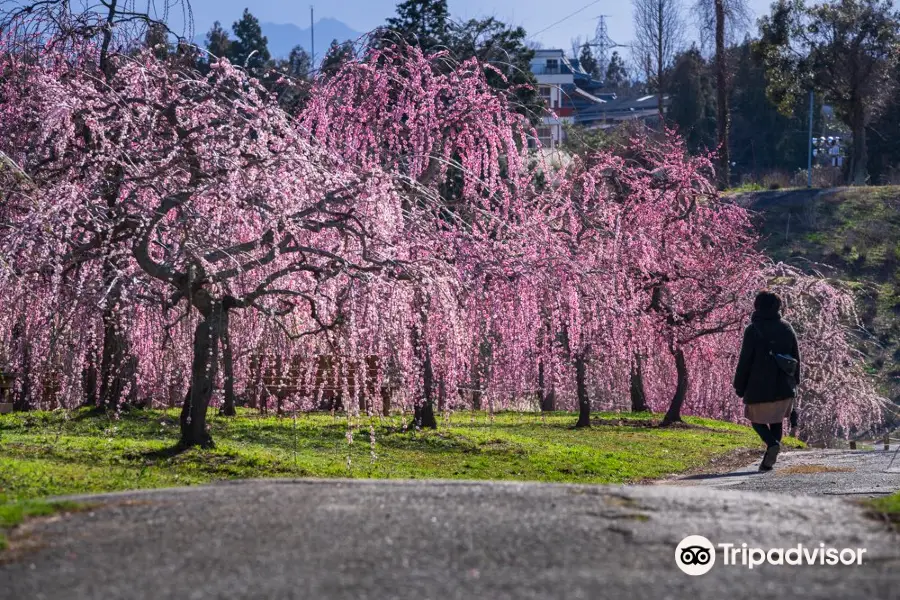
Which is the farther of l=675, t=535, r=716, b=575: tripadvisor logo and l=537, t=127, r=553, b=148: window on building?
l=537, t=127, r=553, b=148: window on building

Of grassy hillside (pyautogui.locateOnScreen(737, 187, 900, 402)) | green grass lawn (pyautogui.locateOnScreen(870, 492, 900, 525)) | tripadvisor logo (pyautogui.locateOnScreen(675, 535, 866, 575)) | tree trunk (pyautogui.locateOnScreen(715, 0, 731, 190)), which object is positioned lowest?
tripadvisor logo (pyautogui.locateOnScreen(675, 535, 866, 575))

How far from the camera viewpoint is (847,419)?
102 ft

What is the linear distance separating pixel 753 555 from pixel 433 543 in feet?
5.02

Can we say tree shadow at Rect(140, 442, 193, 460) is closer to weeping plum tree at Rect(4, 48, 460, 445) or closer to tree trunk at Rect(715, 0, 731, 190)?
weeping plum tree at Rect(4, 48, 460, 445)

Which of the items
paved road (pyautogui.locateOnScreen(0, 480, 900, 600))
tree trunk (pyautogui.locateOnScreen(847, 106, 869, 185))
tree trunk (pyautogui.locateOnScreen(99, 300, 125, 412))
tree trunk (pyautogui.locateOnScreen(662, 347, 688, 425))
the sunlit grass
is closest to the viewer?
paved road (pyautogui.locateOnScreen(0, 480, 900, 600))

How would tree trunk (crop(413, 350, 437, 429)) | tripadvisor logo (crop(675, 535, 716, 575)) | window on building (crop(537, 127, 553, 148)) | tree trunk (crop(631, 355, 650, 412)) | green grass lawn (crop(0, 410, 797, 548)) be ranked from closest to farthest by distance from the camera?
tripadvisor logo (crop(675, 535, 716, 575)) < green grass lawn (crop(0, 410, 797, 548)) < tree trunk (crop(413, 350, 437, 429)) < window on building (crop(537, 127, 553, 148)) < tree trunk (crop(631, 355, 650, 412))

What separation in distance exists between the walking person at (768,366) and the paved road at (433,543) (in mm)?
6017

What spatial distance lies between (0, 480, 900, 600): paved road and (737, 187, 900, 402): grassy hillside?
136 feet

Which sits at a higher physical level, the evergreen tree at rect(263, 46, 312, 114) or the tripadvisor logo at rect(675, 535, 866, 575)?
the evergreen tree at rect(263, 46, 312, 114)

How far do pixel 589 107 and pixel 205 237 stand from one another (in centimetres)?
9608

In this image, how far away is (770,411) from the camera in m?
13.6

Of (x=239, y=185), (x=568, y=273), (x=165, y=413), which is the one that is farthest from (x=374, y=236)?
(x=165, y=413)

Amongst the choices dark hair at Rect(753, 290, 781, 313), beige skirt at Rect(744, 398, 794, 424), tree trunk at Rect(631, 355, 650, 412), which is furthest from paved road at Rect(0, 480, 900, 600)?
tree trunk at Rect(631, 355, 650, 412)

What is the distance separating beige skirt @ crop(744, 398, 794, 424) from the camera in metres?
13.5
